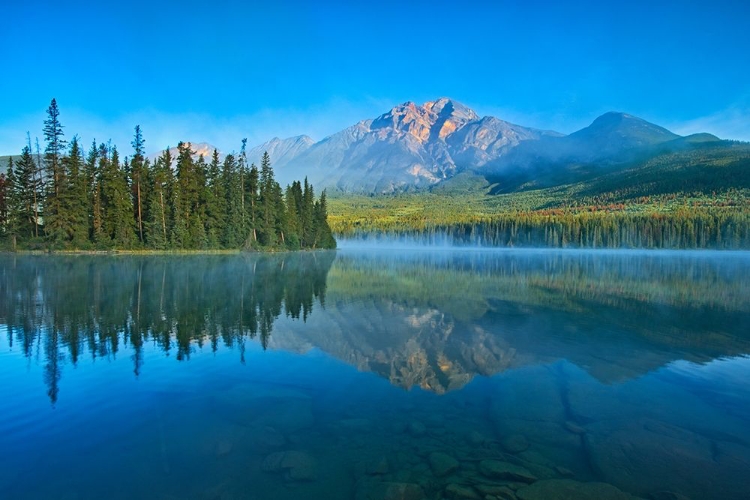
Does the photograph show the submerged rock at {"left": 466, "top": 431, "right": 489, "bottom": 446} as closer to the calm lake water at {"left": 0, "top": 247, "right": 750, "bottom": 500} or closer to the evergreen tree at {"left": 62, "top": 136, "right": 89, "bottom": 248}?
the calm lake water at {"left": 0, "top": 247, "right": 750, "bottom": 500}

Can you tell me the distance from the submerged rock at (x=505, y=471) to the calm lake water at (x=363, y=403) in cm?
4

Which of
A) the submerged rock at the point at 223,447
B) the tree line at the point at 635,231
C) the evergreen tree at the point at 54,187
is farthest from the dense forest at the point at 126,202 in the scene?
the tree line at the point at 635,231

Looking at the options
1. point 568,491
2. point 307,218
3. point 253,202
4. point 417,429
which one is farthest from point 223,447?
point 307,218

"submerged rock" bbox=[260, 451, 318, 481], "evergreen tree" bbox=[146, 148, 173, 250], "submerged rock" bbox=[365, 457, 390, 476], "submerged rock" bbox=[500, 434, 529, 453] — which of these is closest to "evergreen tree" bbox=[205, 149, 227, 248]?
"evergreen tree" bbox=[146, 148, 173, 250]

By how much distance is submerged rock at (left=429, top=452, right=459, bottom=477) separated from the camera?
757 centimetres

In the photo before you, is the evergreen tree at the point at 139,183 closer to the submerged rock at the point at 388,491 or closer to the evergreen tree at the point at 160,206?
the evergreen tree at the point at 160,206

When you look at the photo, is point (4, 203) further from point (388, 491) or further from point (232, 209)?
point (388, 491)

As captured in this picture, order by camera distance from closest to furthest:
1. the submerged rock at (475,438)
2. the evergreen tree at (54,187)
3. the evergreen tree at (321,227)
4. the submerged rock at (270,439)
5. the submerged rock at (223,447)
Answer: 1. the submerged rock at (223,447)
2. the submerged rock at (270,439)
3. the submerged rock at (475,438)
4. the evergreen tree at (54,187)
5. the evergreen tree at (321,227)

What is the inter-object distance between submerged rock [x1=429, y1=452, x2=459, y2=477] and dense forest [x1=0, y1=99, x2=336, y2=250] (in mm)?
62828

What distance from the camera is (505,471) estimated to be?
298 inches

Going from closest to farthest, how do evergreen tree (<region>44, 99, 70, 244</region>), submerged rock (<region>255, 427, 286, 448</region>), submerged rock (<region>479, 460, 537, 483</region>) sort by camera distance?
1. submerged rock (<region>479, 460, 537, 483</region>)
2. submerged rock (<region>255, 427, 286, 448</region>)
3. evergreen tree (<region>44, 99, 70, 244</region>)

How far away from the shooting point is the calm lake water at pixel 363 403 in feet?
23.9

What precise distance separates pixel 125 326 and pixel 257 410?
1008cm

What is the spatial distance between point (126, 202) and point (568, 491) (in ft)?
219
